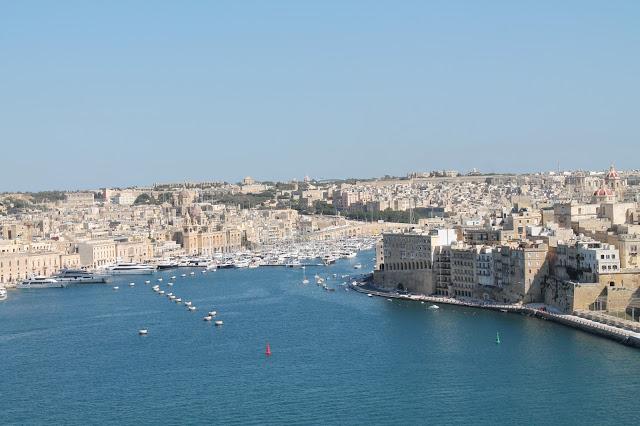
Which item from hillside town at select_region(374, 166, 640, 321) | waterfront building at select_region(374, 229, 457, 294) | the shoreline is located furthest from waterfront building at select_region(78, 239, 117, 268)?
the shoreline

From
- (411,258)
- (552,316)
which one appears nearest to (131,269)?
(411,258)

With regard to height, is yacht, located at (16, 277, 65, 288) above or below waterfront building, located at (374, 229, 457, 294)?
below

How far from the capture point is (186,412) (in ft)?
46.7

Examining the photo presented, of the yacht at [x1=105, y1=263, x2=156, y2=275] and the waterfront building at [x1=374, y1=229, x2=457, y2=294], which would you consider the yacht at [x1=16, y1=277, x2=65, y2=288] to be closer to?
the yacht at [x1=105, y1=263, x2=156, y2=275]

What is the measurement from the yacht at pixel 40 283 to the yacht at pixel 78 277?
40 cm

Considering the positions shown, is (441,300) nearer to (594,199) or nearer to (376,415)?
(594,199)

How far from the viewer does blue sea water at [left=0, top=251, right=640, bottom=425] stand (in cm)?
1413

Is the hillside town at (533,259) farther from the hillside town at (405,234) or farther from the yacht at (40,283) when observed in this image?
the yacht at (40,283)

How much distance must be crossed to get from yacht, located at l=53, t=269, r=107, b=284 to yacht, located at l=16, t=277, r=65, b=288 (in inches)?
15.9

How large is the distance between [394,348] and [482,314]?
12.9 ft

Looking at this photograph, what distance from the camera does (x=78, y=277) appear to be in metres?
34.2

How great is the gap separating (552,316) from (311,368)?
5.77 metres

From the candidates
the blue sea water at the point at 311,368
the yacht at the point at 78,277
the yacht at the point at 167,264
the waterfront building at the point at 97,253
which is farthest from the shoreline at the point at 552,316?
the waterfront building at the point at 97,253

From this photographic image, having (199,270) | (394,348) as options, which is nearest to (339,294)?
(394,348)
